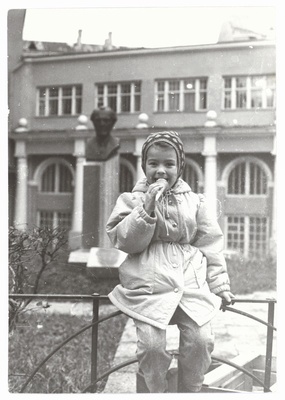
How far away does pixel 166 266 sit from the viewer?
1.44m

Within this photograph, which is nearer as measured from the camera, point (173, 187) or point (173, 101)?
point (173, 187)

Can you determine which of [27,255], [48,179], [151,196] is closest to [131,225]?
[151,196]

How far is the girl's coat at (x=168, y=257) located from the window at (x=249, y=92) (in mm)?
790

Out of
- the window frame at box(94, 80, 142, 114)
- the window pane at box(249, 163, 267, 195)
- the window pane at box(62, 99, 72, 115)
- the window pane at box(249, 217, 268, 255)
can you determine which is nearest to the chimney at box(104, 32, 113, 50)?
the window frame at box(94, 80, 142, 114)

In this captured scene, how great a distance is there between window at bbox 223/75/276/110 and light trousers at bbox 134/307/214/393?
1.05 m

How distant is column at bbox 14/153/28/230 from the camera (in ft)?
6.66

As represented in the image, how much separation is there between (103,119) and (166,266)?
1.30m

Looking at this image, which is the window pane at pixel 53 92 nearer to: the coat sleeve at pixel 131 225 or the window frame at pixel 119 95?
the window frame at pixel 119 95

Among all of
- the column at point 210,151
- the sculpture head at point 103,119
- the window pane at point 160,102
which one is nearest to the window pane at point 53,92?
the sculpture head at point 103,119

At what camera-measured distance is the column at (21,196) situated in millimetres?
2031

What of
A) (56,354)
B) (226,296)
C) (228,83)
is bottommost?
(56,354)

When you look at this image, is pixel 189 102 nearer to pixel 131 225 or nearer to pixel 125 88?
pixel 125 88

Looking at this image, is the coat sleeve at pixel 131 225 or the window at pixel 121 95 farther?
A: the window at pixel 121 95

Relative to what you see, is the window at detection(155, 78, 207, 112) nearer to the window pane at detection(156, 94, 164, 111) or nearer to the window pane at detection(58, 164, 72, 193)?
the window pane at detection(156, 94, 164, 111)
